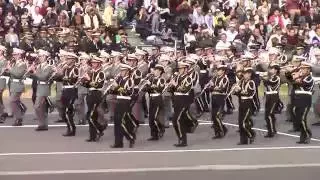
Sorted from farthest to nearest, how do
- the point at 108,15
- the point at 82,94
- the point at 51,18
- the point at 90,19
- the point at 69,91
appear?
the point at 108,15, the point at 90,19, the point at 51,18, the point at 82,94, the point at 69,91

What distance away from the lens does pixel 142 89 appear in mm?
17438

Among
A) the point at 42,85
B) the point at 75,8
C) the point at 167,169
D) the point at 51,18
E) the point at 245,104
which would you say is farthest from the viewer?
the point at 75,8

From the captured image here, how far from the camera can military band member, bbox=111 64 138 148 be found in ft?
52.3

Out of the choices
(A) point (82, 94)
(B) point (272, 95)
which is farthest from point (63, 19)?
(B) point (272, 95)

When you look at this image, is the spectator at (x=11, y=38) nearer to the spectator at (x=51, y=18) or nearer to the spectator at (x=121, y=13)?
the spectator at (x=51, y=18)

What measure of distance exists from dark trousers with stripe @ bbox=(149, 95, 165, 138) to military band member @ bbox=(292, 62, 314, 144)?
10.0ft

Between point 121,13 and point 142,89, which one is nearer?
point 142,89

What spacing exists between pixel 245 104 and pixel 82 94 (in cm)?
427

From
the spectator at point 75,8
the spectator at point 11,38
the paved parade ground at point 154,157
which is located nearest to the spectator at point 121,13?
the spectator at point 75,8

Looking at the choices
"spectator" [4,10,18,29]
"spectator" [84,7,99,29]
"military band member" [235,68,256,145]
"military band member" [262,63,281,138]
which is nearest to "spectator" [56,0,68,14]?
"spectator" [84,7,99,29]

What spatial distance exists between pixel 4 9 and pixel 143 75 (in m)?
8.73

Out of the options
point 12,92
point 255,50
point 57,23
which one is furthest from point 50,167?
point 57,23

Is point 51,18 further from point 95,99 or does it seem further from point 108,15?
point 95,99

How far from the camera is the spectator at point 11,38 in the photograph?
22.9 meters
